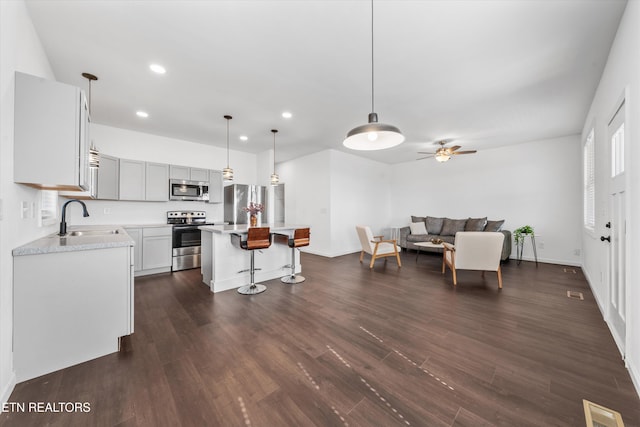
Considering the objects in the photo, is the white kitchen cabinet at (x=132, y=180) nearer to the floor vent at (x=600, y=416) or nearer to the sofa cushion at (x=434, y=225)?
the floor vent at (x=600, y=416)

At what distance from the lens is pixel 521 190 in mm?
5738

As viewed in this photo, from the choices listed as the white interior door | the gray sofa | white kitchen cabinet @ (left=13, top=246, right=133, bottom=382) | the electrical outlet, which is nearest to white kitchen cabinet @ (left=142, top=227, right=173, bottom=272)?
the electrical outlet

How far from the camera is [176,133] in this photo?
500cm

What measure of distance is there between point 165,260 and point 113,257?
2.79 meters

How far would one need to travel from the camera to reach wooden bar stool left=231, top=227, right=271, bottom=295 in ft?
11.0

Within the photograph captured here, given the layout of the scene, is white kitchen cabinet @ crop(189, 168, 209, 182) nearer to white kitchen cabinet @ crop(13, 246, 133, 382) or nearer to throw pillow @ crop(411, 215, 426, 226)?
white kitchen cabinet @ crop(13, 246, 133, 382)

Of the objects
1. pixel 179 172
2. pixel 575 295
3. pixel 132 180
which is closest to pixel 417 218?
pixel 575 295

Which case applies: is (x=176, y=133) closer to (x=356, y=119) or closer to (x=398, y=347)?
(x=356, y=119)

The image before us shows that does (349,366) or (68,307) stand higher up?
(68,307)

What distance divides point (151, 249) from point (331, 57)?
4.39m

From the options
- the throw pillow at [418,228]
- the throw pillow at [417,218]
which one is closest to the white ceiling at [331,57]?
the throw pillow at [418,228]

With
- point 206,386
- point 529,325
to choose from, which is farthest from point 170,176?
point 529,325

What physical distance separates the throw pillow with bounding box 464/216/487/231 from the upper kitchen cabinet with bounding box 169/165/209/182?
21.1 feet

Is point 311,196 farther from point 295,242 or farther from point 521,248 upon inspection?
point 521,248
